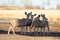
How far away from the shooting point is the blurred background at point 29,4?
168ft

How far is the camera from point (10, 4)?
165 feet

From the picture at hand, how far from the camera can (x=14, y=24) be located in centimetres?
2469

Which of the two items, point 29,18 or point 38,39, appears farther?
point 29,18

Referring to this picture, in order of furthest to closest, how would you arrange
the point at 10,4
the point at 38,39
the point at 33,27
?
the point at 10,4
the point at 33,27
the point at 38,39

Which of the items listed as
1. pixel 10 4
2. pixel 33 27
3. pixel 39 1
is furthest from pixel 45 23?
pixel 39 1

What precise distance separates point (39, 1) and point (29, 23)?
3029 centimetres

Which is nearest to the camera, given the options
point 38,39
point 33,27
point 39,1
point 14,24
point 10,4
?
point 38,39

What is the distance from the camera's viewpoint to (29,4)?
51812 mm

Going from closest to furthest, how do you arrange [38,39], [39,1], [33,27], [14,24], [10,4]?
[38,39] → [14,24] → [33,27] → [10,4] → [39,1]

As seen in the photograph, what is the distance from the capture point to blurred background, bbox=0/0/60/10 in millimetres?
51344

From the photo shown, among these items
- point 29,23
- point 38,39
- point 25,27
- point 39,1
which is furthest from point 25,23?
point 39,1

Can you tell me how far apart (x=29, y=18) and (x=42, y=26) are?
1.33 m

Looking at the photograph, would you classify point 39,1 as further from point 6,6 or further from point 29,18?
point 29,18

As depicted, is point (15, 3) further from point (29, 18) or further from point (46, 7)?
point (29, 18)
